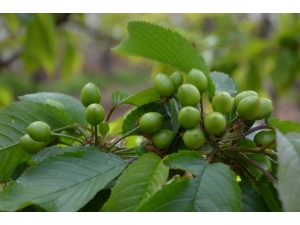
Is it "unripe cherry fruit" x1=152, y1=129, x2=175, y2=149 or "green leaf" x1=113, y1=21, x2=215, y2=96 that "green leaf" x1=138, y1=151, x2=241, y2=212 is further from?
"green leaf" x1=113, y1=21, x2=215, y2=96

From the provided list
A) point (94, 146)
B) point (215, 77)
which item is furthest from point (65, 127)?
point (215, 77)

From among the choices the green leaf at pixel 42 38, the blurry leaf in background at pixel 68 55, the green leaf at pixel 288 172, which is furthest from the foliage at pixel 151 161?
the blurry leaf in background at pixel 68 55

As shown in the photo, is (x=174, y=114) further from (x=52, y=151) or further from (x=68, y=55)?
(x=68, y=55)

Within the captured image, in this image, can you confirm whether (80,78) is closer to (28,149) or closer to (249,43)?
(249,43)

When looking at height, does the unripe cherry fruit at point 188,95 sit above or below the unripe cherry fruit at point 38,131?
above

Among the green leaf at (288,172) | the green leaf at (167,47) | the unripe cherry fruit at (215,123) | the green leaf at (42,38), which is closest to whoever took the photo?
the green leaf at (288,172)

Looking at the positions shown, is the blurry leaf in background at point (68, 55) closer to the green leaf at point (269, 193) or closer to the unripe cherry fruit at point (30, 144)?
the unripe cherry fruit at point (30, 144)
